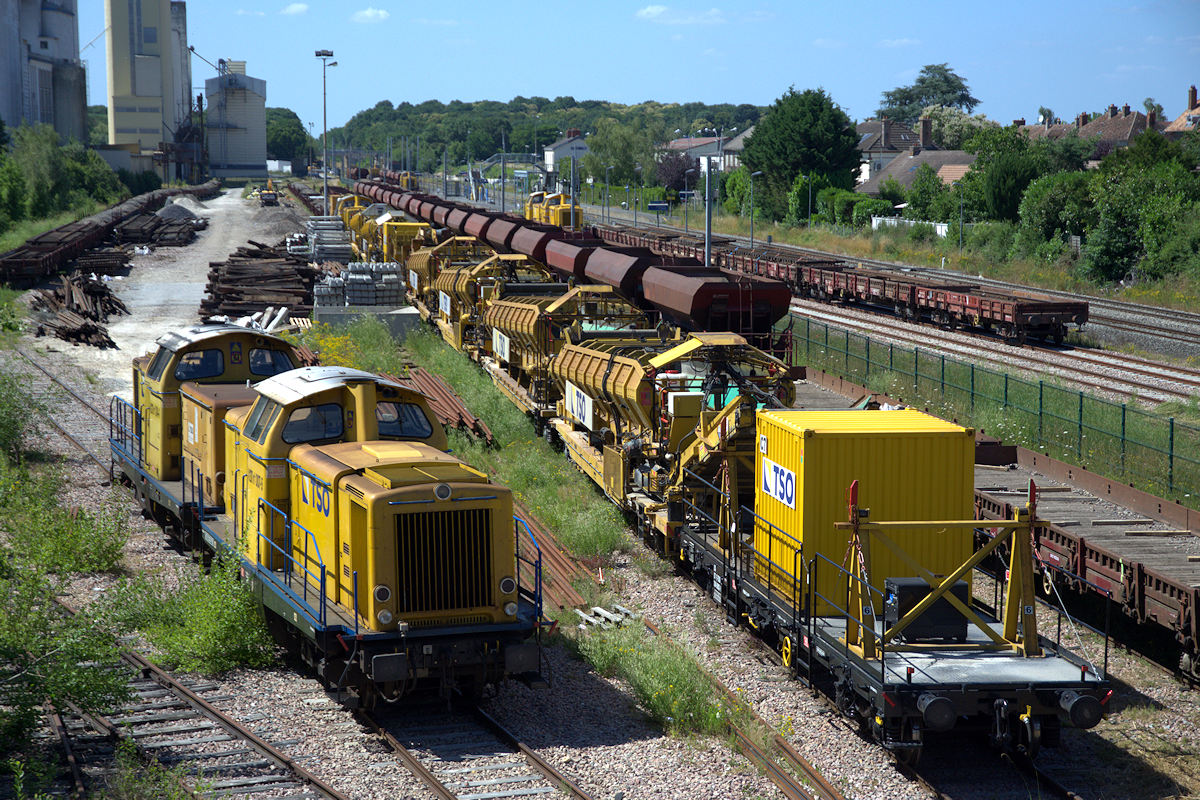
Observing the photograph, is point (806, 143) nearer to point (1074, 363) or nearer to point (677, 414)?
point (1074, 363)

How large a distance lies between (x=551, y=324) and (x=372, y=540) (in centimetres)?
→ 1394

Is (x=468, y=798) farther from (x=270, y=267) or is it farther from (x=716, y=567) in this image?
(x=270, y=267)

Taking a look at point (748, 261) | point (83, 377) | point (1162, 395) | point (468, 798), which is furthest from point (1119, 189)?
point (468, 798)


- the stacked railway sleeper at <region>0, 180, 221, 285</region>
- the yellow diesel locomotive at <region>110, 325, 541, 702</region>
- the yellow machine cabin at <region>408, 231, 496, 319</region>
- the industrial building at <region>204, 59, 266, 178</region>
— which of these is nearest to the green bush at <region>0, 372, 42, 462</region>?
the yellow diesel locomotive at <region>110, 325, 541, 702</region>

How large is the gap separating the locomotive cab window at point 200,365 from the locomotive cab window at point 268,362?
46 centimetres

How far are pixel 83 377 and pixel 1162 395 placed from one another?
91.3 ft

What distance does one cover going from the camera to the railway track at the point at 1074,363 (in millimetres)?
28842

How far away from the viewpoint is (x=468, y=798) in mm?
9914

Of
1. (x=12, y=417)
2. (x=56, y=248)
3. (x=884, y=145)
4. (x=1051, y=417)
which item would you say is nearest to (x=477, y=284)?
(x=12, y=417)

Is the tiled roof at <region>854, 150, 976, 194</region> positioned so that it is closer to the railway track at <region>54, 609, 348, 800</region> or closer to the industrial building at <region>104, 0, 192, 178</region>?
the industrial building at <region>104, 0, 192, 178</region>

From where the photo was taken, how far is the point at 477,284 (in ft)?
105

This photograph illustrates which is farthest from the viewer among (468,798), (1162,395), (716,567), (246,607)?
(1162,395)

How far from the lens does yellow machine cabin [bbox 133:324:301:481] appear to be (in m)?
17.4

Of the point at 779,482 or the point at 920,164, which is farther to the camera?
the point at 920,164
